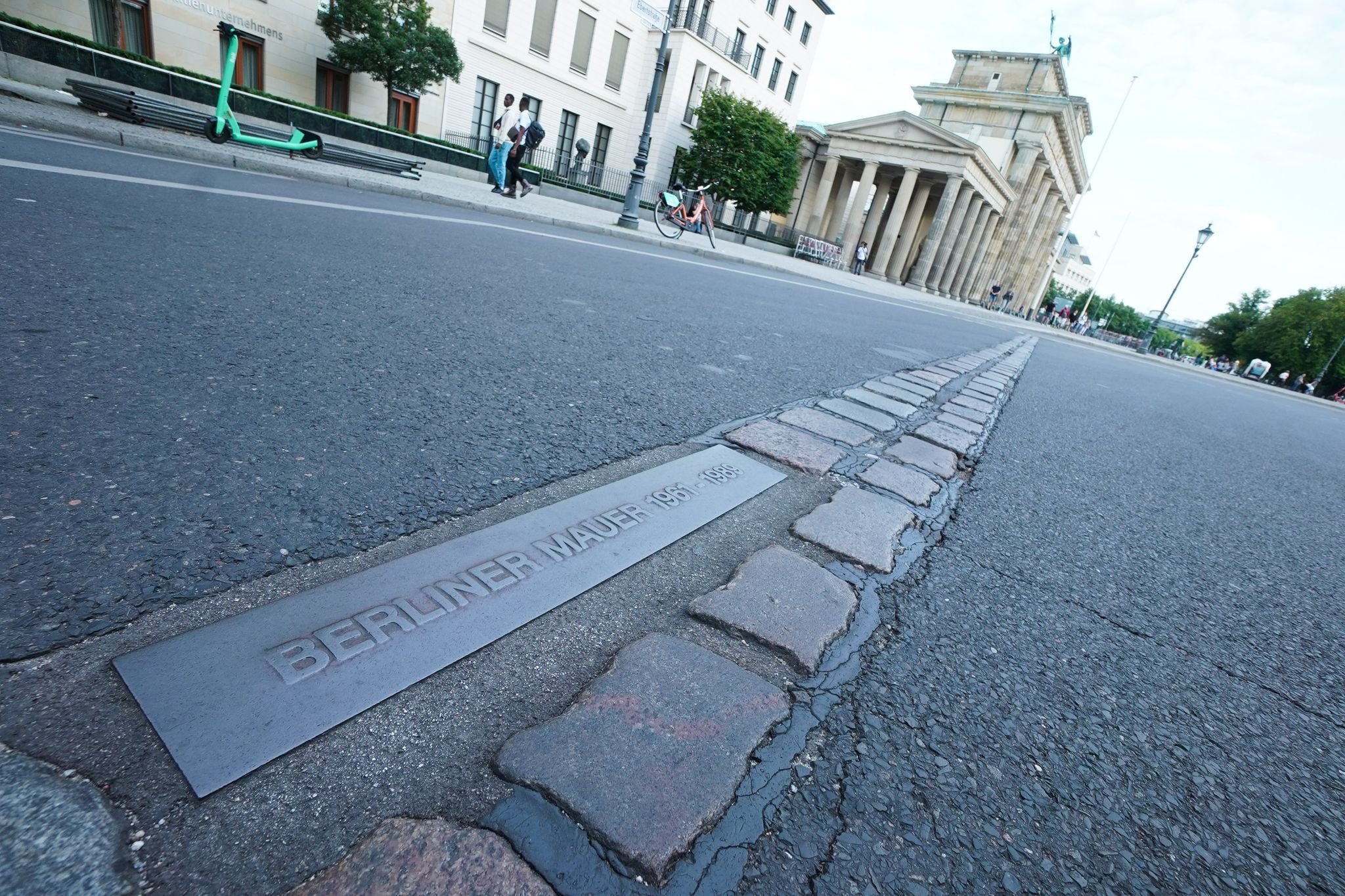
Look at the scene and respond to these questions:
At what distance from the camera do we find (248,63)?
65.2 feet

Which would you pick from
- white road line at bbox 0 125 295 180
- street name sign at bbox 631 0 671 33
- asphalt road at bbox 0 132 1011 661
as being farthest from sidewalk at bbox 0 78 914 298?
street name sign at bbox 631 0 671 33

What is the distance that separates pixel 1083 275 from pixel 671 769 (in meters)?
184

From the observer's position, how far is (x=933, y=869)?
1.01 meters

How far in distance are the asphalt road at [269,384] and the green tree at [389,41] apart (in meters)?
18.1

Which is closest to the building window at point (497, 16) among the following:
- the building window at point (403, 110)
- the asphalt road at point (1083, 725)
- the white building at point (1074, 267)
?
the building window at point (403, 110)

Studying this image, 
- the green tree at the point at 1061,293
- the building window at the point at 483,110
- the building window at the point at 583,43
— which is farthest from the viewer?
the green tree at the point at 1061,293

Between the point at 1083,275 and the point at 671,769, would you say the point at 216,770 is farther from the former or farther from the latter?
the point at 1083,275

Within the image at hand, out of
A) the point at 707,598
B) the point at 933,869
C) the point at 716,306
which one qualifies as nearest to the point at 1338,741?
the point at 933,869

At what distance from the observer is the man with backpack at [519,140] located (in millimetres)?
12789

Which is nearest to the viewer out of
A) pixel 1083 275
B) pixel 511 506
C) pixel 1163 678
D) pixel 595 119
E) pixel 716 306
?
pixel 1163 678

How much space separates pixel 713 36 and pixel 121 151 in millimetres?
33061

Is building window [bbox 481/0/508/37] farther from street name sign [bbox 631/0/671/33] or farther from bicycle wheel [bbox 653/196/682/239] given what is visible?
bicycle wheel [bbox 653/196/682/239]

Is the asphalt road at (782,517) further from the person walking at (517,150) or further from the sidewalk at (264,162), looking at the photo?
the person walking at (517,150)

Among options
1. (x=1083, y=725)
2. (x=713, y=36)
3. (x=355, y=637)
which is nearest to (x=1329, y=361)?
(x=713, y=36)
